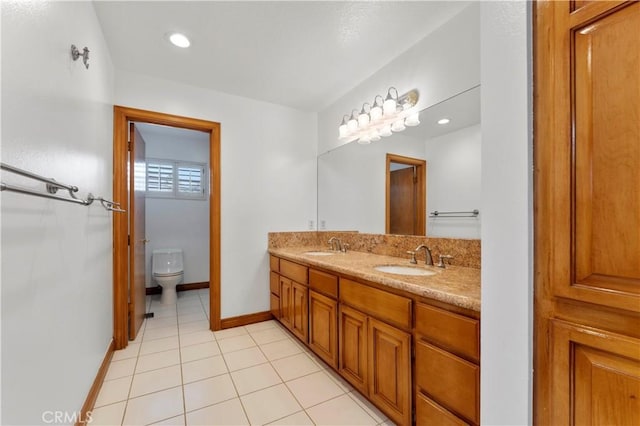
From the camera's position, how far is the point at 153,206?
13.0ft

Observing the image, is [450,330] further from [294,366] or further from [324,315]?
[294,366]

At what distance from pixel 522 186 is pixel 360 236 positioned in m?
1.86

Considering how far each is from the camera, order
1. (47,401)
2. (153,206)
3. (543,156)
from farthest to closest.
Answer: (153,206) < (47,401) < (543,156)

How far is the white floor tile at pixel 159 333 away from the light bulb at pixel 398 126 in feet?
9.02

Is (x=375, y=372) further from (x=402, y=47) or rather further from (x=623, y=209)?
(x=402, y=47)

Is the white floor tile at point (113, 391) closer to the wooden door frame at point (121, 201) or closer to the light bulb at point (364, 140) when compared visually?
the wooden door frame at point (121, 201)

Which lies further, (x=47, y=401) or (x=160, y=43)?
(x=160, y=43)

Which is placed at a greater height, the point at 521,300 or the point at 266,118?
the point at 266,118

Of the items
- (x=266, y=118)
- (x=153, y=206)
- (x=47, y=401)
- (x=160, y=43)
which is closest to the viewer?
(x=47, y=401)

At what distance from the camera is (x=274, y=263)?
9.36 ft

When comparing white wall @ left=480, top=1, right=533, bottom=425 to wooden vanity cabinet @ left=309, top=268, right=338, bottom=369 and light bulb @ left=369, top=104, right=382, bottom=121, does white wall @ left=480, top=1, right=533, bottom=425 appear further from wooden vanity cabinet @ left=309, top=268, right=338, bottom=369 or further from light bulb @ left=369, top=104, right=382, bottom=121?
light bulb @ left=369, top=104, right=382, bottom=121

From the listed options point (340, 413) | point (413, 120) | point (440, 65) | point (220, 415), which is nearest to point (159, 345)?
point (220, 415)

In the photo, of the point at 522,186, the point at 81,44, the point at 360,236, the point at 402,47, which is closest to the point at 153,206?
the point at 81,44

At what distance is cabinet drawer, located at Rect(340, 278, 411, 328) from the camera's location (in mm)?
1335
